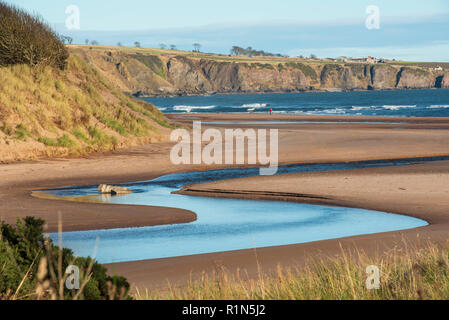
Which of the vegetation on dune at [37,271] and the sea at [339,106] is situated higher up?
the vegetation on dune at [37,271]

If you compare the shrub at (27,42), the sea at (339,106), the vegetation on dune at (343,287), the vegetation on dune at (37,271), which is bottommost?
the sea at (339,106)

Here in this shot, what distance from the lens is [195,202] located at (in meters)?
15.9

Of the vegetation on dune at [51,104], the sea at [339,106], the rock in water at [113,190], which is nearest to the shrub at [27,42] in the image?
the vegetation on dune at [51,104]

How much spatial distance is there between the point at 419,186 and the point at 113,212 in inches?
326

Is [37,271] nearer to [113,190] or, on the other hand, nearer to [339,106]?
[113,190]

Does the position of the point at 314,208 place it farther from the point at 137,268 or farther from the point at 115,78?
the point at 115,78

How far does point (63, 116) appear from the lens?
2642 cm

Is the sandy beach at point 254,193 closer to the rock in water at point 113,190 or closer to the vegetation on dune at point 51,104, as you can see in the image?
the vegetation on dune at point 51,104

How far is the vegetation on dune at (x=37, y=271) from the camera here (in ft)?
17.0

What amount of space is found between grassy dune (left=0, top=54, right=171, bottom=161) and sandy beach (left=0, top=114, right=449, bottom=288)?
1.25 meters

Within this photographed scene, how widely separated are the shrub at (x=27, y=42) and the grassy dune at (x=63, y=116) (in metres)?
0.64

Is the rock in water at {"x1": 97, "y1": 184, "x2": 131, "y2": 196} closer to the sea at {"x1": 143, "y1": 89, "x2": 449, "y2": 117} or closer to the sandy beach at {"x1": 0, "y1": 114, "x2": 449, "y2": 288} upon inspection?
the sandy beach at {"x1": 0, "y1": 114, "x2": 449, "y2": 288}
